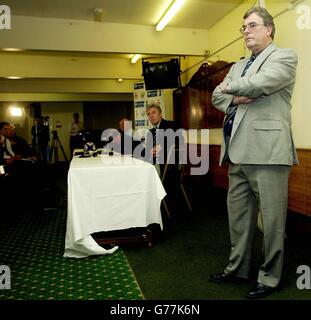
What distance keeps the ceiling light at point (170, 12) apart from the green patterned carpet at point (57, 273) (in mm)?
3450

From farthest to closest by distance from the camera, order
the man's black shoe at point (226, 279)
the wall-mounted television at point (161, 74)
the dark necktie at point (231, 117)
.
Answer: the wall-mounted television at point (161, 74), the man's black shoe at point (226, 279), the dark necktie at point (231, 117)

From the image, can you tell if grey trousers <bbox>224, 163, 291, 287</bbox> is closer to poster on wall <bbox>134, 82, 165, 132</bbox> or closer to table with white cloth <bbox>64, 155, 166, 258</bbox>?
table with white cloth <bbox>64, 155, 166, 258</bbox>

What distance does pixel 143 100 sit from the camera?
269 inches

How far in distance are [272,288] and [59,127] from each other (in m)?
11.2

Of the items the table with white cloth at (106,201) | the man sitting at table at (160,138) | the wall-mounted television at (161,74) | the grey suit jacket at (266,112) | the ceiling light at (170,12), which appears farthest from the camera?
the wall-mounted television at (161,74)

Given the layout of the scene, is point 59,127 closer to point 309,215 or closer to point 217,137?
point 217,137

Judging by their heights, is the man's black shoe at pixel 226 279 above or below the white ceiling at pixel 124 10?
below

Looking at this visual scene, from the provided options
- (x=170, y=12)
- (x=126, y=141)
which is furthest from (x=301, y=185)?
(x=170, y=12)

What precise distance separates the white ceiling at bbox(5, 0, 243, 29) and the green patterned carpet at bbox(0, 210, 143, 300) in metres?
3.30

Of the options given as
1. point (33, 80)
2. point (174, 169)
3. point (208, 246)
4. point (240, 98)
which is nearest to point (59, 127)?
point (33, 80)

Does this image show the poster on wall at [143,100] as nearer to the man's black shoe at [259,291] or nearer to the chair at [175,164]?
the chair at [175,164]

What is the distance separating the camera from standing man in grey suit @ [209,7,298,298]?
168cm

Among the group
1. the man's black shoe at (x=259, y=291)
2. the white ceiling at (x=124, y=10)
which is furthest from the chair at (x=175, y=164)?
the white ceiling at (x=124, y=10)

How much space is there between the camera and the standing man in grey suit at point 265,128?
1685 millimetres
